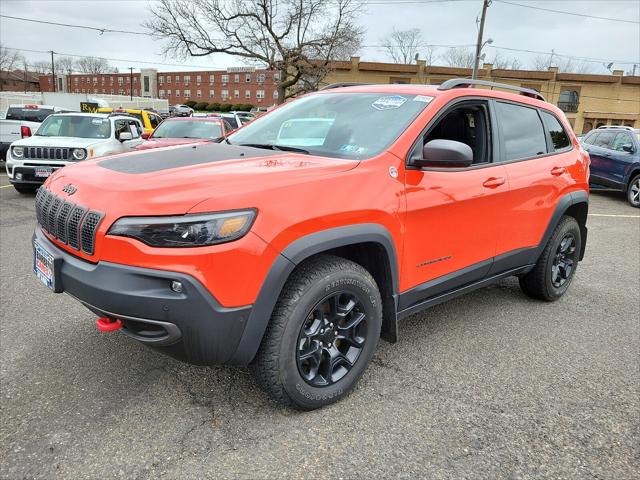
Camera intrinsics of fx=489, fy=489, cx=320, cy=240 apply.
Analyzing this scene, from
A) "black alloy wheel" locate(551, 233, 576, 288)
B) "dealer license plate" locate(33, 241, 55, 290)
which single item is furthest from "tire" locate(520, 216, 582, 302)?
"dealer license plate" locate(33, 241, 55, 290)

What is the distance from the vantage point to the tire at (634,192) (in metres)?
10.7

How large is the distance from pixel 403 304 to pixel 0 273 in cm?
405

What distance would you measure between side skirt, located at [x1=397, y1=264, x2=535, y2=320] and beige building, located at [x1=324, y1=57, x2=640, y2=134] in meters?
39.1

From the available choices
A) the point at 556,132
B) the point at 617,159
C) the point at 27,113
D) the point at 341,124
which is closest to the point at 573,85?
the point at 617,159

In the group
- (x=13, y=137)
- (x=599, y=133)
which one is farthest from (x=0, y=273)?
(x=599, y=133)

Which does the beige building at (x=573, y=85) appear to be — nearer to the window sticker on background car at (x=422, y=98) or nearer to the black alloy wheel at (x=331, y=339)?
the window sticker on background car at (x=422, y=98)

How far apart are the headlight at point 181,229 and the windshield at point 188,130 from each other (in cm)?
898

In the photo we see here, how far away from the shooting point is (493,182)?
3.41 m

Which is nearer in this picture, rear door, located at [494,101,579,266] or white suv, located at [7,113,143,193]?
rear door, located at [494,101,579,266]

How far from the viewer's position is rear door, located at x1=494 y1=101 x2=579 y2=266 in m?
3.64

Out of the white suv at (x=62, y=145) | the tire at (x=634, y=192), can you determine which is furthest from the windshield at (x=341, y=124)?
the tire at (x=634, y=192)

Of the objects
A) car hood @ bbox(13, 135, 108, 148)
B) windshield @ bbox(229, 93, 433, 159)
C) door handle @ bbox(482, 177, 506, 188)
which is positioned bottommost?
car hood @ bbox(13, 135, 108, 148)

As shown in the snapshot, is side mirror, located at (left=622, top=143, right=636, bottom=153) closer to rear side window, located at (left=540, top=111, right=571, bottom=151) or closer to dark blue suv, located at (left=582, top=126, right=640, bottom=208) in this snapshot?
dark blue suv, located at (left=582, top=126, right=640, bottom=208)

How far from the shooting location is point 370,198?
2598 mm
